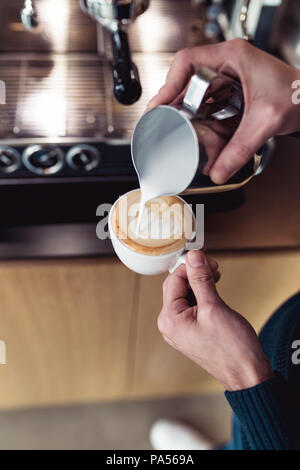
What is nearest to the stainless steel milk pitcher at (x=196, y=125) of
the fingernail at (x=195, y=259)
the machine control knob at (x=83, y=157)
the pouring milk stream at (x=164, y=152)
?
the pouring milk stream at (x=164, y=152)

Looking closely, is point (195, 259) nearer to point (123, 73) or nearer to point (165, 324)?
point (165, 324)

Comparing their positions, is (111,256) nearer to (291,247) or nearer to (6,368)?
(291,247)

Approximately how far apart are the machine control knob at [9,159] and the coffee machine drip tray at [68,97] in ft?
0.12

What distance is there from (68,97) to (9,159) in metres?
0.23

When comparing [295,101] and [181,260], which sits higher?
[295,101]

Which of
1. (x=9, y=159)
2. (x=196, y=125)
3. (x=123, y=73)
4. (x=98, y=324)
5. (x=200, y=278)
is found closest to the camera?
(x=196, y=125)

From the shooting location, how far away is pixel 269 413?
59 centimetres

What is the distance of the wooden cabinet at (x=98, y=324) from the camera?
0.97 m

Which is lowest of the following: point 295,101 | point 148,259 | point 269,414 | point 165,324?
point 269,414

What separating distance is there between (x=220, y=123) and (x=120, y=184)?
412mm

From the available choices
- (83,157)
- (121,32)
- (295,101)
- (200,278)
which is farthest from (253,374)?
(121,32)
